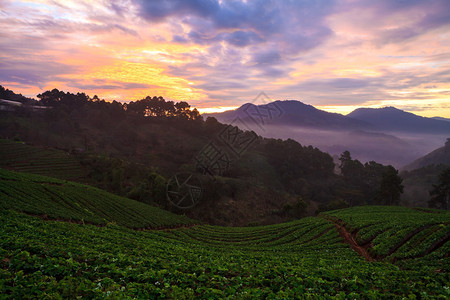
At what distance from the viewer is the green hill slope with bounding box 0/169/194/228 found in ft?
82.1

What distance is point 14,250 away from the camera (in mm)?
11352

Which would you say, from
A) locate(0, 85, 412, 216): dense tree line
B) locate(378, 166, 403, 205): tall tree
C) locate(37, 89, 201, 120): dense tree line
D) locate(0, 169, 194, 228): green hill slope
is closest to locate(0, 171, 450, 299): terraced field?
locate(0, 169, 194, 228): green hill slope

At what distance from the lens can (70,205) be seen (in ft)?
104

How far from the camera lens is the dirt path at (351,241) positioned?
2254 cm

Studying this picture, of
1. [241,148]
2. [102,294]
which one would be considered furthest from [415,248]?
[241,148]

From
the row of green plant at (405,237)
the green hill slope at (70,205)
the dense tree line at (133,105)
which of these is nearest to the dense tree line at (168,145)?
the dense tree line at (133,105)

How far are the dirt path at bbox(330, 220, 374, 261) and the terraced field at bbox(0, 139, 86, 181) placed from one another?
61409mm

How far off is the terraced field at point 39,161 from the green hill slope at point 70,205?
25829 millimetres

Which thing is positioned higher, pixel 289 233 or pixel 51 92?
pixel 51 92

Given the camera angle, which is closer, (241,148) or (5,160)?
(5,160)

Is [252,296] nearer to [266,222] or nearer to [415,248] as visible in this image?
[415,248]

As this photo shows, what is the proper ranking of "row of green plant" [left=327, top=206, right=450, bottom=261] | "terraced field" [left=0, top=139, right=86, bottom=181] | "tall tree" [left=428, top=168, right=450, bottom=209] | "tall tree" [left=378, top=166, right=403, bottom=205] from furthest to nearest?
"tall tree" [left=378, top=166, right=403, bottom=205] < "tall tree" [left=428, top=168, right=450, bottom=209] < "terraced field" [left=0, top=139, right=86, bottom=181] < "row of green plant" [left=327, top=206, right=450, bottom=261]

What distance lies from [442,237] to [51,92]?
154 meters

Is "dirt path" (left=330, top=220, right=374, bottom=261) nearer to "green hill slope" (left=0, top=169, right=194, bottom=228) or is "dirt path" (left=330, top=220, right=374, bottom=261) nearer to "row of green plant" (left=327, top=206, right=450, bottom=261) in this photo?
"row of green plant" (left=327, top=206, right=450, bottom=261)
